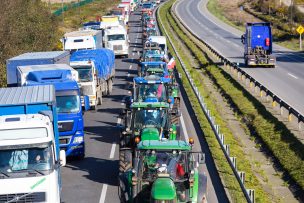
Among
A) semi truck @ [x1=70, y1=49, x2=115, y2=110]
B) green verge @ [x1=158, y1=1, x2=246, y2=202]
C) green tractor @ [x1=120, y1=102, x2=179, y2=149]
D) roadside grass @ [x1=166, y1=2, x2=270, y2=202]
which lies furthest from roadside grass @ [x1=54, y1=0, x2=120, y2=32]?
green tractor @ [x1=120, y1=102, x2=179, y2=149]

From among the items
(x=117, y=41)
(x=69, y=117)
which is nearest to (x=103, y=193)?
(x=69, y=117)

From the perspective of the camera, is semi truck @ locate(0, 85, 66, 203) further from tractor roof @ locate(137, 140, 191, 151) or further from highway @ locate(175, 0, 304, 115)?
highway @ locate(175, 0, 304, 115)

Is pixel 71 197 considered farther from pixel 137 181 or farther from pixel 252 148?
pixel 252 148

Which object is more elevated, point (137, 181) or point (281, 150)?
point (137, 181)

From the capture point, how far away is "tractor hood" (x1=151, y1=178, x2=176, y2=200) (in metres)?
14.6

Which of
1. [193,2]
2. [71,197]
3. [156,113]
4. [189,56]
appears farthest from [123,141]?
[193,2]

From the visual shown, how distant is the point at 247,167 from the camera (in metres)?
22.2

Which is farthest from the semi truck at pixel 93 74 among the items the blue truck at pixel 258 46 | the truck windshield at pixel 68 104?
the blue truck at pixel 258 46

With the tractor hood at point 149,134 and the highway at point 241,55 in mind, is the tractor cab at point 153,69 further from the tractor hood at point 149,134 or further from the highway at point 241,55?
the tractor hood at point 149,134

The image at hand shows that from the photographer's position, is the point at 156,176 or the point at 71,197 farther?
the point at 71,197

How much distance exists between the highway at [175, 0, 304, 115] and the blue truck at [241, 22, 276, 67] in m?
0.69

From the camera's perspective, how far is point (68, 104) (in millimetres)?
24484

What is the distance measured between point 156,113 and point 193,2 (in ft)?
412

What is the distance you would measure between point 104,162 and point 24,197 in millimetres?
8213
